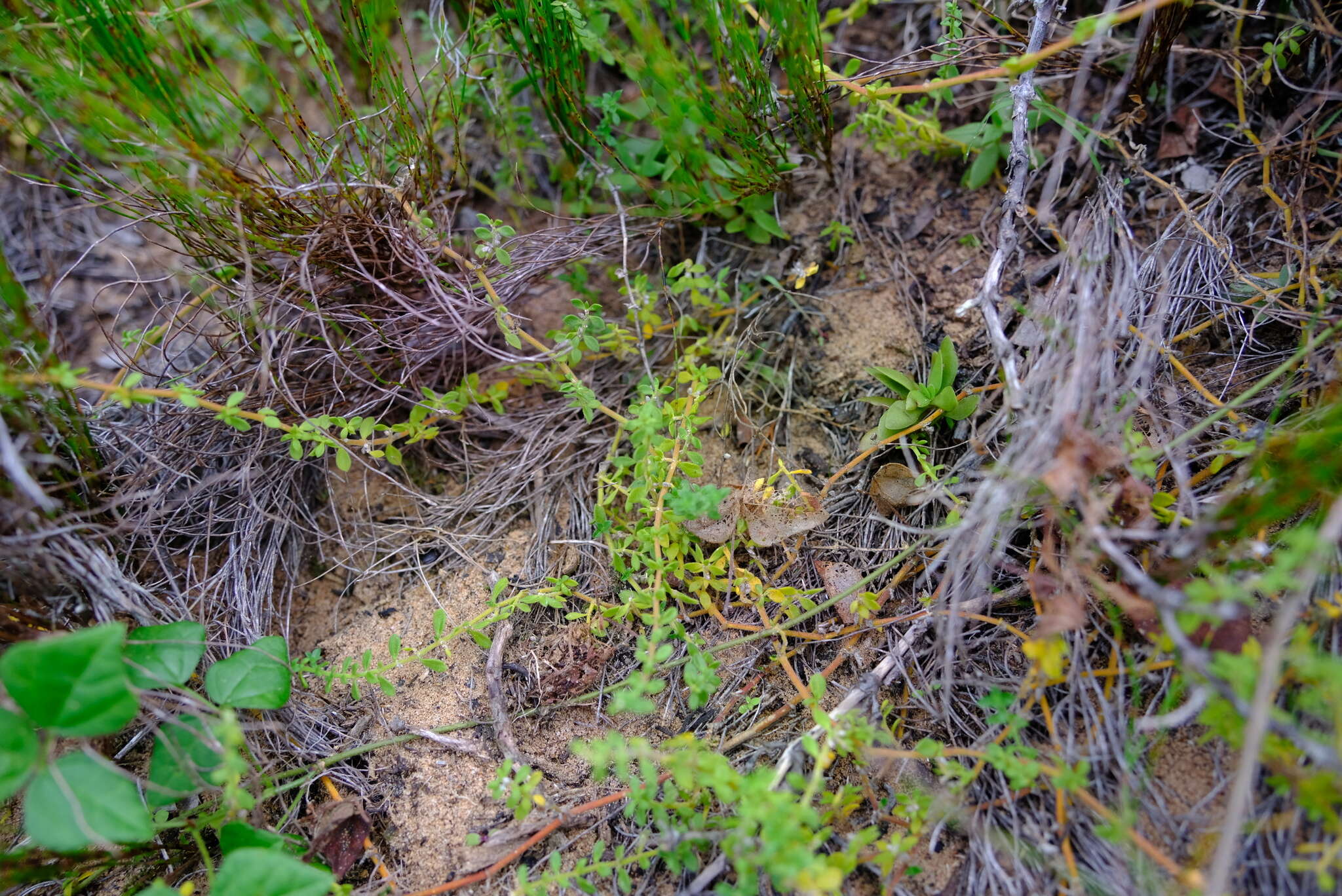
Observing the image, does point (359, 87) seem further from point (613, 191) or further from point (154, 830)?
point (154, 830)

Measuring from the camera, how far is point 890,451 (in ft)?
5.64

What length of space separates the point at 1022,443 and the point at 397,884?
142 centimetres

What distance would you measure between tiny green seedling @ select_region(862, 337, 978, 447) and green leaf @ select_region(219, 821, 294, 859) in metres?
1.40

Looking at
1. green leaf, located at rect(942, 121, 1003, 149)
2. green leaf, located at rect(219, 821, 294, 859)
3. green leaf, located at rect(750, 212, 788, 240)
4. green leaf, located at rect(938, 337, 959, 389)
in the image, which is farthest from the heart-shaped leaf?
green leaf, located at rect(942, 121, 1003, 149)

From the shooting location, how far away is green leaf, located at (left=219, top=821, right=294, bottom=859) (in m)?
1.37

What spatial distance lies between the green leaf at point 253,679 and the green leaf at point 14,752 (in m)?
0.26

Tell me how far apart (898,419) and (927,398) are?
77 mm

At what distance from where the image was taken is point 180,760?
55.3 inches

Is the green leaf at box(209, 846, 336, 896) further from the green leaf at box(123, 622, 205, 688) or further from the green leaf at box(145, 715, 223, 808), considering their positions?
the green leaf at box(123, 622, 205, 688)

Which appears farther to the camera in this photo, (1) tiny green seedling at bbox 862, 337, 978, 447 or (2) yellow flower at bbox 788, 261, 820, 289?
(2) yellow flower at bbox 788, 261, 820, 289

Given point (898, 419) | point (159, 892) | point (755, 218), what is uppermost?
point (755, 218)

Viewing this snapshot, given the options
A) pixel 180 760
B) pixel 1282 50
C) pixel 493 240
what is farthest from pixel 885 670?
pixel 1282 50

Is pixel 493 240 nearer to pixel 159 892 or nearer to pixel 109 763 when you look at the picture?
pixel 109 763

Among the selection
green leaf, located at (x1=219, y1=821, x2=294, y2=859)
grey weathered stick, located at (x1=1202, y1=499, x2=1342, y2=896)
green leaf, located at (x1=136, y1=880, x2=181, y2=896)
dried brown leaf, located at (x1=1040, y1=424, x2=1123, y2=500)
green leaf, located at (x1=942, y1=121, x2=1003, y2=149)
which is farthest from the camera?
green leaf, located at (x1=942, y1=121, x2=1003, y2=149)
